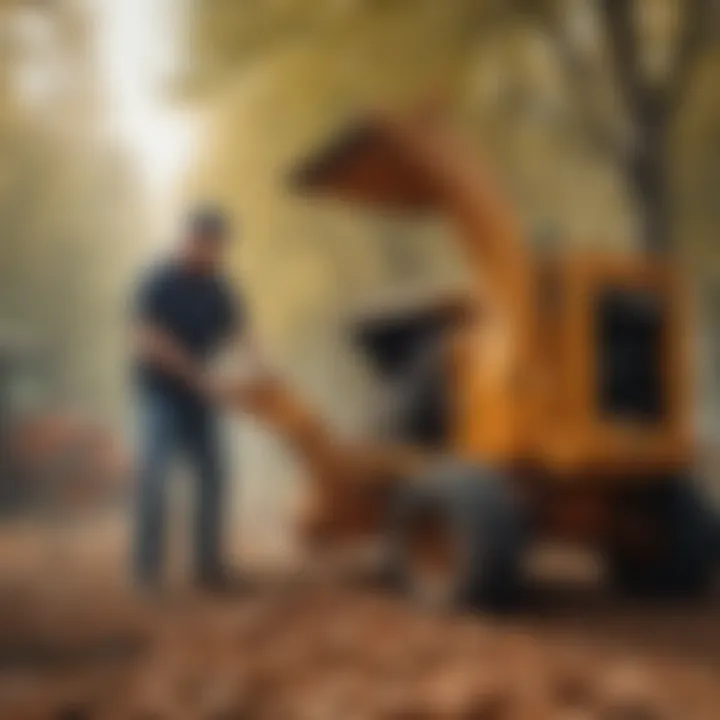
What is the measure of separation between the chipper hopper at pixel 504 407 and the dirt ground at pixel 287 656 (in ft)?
0.23

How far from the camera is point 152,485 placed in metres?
0.82

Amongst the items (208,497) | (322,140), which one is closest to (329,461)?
(208,497)

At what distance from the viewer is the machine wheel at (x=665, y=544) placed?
916 mm

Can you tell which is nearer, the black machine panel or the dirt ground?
the dirt ground

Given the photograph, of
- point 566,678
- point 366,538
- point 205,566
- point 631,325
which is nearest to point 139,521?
point 205,566

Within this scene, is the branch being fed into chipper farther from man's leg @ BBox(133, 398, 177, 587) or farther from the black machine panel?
the black machine panel

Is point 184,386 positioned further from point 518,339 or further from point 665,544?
point 665,544

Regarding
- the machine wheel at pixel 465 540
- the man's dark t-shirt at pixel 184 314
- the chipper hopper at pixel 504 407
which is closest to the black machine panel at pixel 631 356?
the chipper hopper at pixel 504 407

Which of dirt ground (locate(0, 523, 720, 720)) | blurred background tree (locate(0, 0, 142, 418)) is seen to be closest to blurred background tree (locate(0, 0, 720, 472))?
blurred background tree (locate(0, 0, 142, 418))

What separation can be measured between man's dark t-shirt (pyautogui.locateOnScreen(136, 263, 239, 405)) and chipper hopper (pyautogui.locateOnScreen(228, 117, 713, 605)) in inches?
4.4

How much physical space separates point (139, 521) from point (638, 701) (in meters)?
0.37

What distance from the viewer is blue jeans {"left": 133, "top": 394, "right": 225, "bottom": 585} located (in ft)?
2.67

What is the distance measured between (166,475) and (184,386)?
7 centimetres

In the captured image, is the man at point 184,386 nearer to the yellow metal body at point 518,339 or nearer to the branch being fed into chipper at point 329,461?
the branch being fed into chipper at point 329,461
